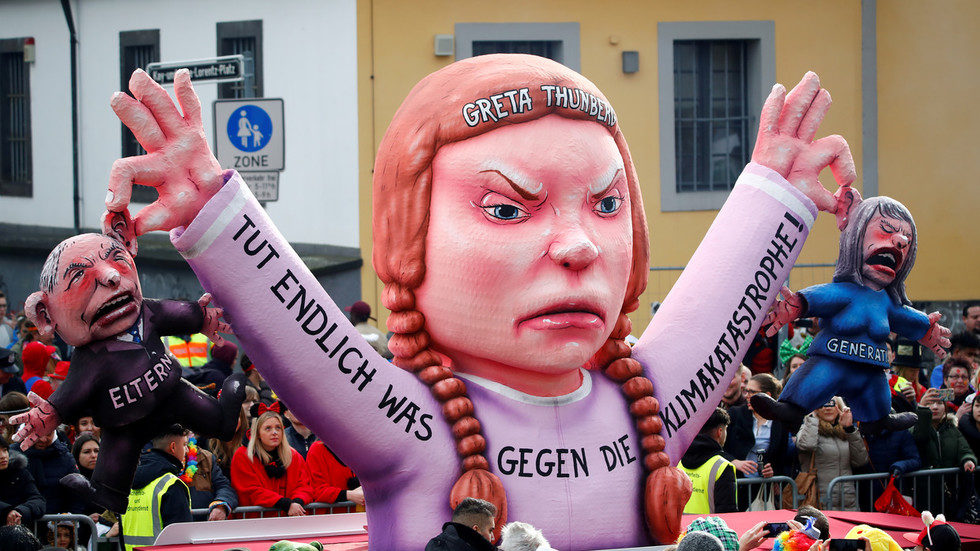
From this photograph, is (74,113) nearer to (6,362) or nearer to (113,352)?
(6,362)

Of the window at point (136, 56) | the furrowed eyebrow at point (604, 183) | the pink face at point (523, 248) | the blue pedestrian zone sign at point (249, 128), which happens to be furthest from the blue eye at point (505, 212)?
the window at point (136, 56)

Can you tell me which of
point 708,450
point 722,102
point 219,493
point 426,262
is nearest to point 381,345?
point 219,493

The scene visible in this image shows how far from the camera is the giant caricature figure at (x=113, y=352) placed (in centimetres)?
370

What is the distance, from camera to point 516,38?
12.4 meters

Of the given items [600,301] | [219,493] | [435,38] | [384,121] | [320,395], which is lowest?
[219,493]

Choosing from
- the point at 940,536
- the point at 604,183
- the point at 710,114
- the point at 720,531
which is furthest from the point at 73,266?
the point at 710,114

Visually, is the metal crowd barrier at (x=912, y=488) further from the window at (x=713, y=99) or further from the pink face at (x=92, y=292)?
the window at (x=713, y=99)

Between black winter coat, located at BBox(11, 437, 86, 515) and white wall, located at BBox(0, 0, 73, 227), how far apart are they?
8707 mm

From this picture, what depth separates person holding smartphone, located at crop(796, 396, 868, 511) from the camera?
279 inches

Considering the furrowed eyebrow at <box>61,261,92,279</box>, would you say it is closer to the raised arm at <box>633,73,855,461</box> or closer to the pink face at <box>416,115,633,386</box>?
the pink face at <box>416,115,633,386</box>

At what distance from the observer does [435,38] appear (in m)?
12.2

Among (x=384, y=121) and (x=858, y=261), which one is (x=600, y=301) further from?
(x=384, y=121)

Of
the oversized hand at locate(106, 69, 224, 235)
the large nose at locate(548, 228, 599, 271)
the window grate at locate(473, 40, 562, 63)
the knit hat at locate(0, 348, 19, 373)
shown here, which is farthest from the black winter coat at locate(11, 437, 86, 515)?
the window grate at locate(473, 40, 562, 63)

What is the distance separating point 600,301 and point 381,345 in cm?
345
